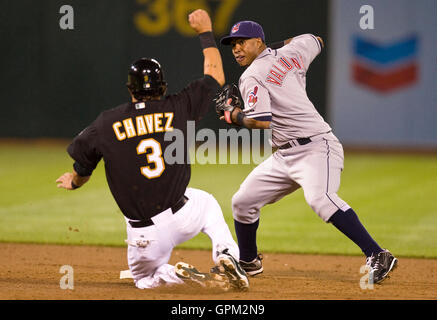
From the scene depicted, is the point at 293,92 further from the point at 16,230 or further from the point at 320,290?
the point at 16,230

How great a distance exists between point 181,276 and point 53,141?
12.7 metres

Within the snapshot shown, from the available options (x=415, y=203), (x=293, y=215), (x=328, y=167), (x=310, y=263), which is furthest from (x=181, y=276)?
(x=415, y=203)

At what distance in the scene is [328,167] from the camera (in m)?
5.84

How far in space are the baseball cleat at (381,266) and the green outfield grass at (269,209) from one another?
1.75 meters

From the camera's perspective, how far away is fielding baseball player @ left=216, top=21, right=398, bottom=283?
18.7ft

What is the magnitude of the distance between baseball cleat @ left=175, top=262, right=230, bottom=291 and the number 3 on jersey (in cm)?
69

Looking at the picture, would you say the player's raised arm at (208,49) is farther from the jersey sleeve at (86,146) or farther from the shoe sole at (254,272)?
the shoe sole at (254,272)

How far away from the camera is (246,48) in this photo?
19.7 feet

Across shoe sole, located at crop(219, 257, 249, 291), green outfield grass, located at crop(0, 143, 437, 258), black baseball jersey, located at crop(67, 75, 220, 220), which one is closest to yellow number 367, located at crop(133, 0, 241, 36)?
green outfield grass, located at crop(0, 143, 437, 258)

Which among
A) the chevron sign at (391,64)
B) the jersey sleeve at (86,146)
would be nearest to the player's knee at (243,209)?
the jersey sleeve at (86,146)

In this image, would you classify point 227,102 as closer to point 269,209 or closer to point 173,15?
point 269,209

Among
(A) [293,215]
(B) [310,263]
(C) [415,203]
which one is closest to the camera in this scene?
(B) [310,263]

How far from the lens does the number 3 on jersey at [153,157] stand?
498 centimetres

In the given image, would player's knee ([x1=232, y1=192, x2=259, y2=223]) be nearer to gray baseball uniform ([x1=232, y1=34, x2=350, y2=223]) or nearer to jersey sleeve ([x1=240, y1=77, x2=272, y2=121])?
gray baseball uniform ([x1=232, y1=34, x2=350, y2=223])
